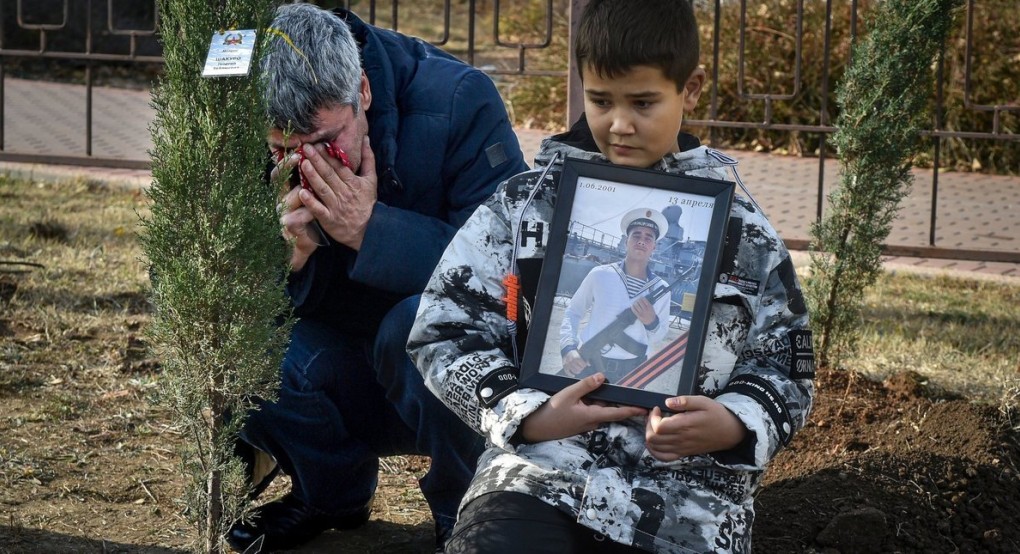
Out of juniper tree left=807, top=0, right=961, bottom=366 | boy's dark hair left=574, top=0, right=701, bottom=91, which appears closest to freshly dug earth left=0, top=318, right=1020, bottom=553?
juniper tree left=807, top=0, right=961, bottom=366

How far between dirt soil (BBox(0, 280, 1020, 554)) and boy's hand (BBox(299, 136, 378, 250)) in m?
0.70

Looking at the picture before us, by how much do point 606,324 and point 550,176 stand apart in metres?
0.34

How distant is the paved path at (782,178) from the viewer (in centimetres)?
660

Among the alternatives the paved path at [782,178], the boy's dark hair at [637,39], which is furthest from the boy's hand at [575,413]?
the paved path at [782,178]

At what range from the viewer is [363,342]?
10.3ft

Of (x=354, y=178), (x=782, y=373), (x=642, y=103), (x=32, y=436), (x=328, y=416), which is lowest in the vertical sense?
(x=32, y=436)

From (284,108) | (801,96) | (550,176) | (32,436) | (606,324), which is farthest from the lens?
(801,96)

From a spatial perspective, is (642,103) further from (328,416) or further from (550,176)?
(328,416)

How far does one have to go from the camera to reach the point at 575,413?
2.11 meters

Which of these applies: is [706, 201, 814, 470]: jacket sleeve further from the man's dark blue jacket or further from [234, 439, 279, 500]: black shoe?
[234, 439, 279, 500]: black shoe

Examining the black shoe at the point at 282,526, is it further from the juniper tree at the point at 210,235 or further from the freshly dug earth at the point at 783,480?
the juniper tree at the point at 210,235

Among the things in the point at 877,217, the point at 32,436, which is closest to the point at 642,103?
the point at 877,217

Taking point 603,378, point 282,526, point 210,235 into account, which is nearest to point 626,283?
point 603,378

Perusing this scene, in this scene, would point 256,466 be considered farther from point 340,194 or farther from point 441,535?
point 340,194
